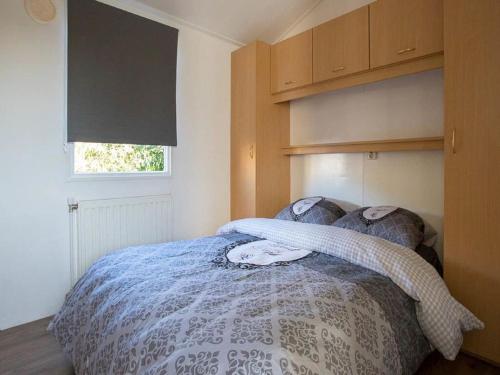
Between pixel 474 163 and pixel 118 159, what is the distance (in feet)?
8.30

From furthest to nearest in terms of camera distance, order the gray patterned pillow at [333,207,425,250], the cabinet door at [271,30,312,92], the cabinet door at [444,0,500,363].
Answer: the cabinet door at [271,30,312,92], the gray patterned pillow at [333,207,425,250], the cabinet door at [444,0,500,363]

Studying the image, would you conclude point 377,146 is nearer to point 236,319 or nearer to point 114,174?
point 236,319

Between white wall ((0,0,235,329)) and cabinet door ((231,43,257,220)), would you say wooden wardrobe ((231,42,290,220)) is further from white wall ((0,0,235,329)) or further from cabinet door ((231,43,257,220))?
white wall ((0,0,235,329))

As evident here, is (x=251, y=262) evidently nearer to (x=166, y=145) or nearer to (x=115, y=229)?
(x=115, y=229)

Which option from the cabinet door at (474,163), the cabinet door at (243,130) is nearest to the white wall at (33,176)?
the cabinet door at (243,130)

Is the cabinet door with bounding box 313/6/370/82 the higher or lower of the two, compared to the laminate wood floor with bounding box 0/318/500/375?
higher

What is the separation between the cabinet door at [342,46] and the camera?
2.35m

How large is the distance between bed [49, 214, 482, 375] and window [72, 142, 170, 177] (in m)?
0.93

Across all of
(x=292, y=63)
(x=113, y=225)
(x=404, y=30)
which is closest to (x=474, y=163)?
(x=404, y=30)

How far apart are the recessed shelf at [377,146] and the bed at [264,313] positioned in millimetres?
863

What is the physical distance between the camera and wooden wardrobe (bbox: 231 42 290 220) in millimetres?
3056

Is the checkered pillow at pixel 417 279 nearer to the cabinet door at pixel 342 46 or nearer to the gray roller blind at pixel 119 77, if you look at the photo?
the cabinet door at pixel 342 46

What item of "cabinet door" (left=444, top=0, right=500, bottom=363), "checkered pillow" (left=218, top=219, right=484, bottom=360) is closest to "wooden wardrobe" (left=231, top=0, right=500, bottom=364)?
"cabinet door" (left=444, top=0, right=500, bottom=363)

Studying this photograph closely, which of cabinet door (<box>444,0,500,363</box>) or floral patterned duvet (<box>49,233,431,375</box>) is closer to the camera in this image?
floral patterned duvet (<box>49,233,431,375</box>)
